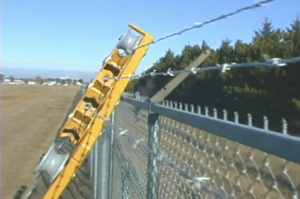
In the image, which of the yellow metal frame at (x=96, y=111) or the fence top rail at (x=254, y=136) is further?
the yellow metal frame at (x=96, y=111)

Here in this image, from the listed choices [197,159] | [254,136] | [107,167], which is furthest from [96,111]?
[254,136]

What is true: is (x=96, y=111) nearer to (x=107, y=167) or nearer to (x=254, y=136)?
(x=107, y=167)

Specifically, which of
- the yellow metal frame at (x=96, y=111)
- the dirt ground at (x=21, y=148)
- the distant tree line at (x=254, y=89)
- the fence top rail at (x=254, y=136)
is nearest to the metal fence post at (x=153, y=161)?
the fence top rail at (x=254, y=136)

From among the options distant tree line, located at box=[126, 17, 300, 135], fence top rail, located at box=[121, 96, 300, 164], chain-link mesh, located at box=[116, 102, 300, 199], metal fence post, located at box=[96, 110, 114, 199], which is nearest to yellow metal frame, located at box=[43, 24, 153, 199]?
metal fence post, located at box=[96, 110, 114, 199]

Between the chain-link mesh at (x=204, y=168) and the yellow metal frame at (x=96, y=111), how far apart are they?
101 centimetres

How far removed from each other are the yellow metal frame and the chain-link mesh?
101cm

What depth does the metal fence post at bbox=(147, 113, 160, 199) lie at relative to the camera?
307cm

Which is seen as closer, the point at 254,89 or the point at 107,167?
the point at 107,167

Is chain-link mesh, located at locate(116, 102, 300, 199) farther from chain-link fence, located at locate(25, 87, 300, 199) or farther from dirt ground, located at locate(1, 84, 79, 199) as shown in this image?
dirt ground, located at locate(1, 84, 79, 199)

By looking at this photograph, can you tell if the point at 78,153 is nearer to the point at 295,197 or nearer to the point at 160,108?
the point at 160,108

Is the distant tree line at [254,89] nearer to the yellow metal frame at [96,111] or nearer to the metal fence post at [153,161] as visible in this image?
the yellow metal frame at [96,111]

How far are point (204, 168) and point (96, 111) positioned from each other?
139 inches

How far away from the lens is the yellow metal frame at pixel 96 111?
561 cm

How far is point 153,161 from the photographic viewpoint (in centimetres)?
303
